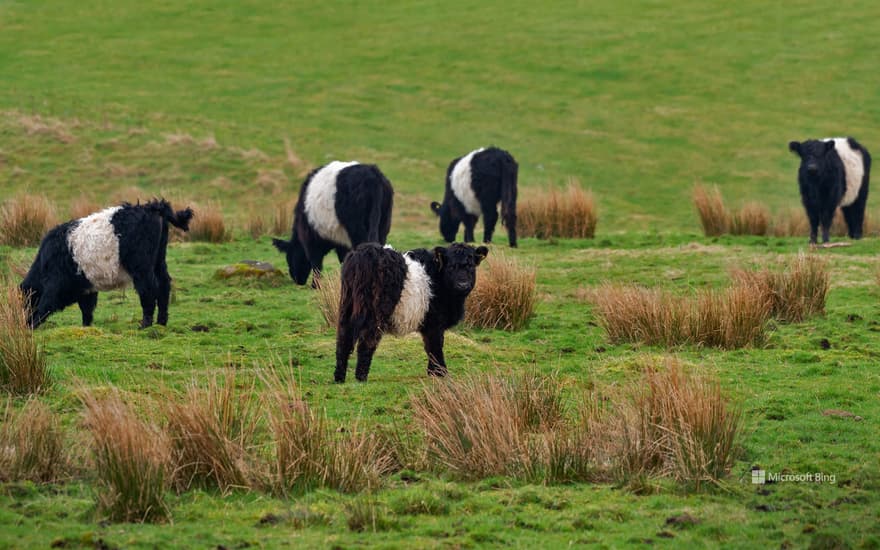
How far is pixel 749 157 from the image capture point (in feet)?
130

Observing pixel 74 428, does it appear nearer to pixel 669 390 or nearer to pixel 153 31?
pixel 669 390

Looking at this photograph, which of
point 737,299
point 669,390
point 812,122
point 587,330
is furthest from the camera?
point 812,122

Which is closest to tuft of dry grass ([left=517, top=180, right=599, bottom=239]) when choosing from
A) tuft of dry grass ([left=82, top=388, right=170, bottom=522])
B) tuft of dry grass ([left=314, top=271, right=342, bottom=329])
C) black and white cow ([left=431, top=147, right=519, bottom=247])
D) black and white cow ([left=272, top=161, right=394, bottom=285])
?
black and white cow ([left=431, top=147, right=519, bottom=247])

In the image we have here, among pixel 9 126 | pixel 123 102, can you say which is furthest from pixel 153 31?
pixel 9 126

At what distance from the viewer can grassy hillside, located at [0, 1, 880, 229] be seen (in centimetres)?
3859

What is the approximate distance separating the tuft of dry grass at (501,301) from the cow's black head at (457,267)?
3354 mm

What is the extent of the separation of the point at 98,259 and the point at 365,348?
14.4 feet

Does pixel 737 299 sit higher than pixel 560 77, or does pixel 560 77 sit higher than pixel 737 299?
Answer: pixel 560 77

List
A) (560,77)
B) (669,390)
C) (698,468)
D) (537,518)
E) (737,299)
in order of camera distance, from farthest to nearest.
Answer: (560,77)
(737,299)
(669,390)
(698,468)
(537,518)

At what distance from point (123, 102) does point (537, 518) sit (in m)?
37.7

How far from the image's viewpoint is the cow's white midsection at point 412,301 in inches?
460

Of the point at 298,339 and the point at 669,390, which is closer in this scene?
the point at 669,390

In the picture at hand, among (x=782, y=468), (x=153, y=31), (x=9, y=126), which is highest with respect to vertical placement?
(x=153, y=31)

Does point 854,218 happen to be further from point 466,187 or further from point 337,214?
point 337,214
